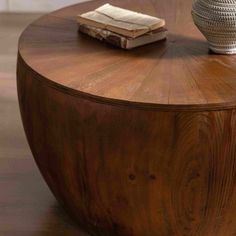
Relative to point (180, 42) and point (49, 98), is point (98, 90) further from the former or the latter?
point (180, 42)

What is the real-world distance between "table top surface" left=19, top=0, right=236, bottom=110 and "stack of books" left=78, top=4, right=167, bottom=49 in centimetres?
2

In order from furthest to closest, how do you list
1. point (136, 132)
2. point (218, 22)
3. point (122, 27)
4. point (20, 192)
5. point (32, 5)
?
point (32, 5) → point (20, 192) → point (122, 27) → point (218, 22) → point (136, 132)

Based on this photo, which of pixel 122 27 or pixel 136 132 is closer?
pixel 136 132

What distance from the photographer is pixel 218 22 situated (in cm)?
115

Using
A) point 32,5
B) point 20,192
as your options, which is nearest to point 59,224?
point 20,192

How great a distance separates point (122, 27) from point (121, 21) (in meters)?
0.04

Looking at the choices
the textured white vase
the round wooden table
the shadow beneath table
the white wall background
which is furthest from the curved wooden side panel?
the white wall background

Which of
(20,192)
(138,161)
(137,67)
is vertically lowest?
(20,192)

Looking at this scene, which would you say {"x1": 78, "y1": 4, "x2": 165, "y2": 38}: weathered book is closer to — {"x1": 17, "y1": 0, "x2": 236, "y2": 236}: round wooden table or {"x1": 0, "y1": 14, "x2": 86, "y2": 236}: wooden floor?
{"x1": 17, "y1": 0, "x2": 236, "y2": 236}: round wooden table

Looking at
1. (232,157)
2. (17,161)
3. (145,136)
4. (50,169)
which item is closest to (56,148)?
(50,169)

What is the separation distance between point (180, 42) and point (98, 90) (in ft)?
1.03

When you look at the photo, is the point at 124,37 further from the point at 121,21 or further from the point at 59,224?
the point at 59,224

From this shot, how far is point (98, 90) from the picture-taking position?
1.06 metres

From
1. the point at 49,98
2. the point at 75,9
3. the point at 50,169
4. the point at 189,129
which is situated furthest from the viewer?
the point at 75,9
